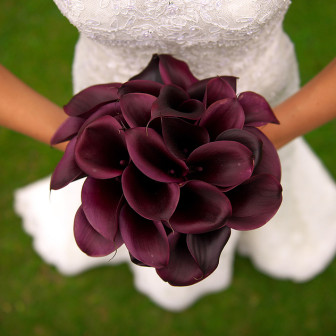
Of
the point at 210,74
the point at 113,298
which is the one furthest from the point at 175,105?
the point at 113,298

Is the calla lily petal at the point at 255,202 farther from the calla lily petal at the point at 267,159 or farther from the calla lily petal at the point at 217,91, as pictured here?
the calla lily petal at the point at 217,91

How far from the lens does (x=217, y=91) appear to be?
2.01ft

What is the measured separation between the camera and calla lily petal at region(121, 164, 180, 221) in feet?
1.73

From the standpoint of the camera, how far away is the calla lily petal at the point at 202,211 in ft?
1.77

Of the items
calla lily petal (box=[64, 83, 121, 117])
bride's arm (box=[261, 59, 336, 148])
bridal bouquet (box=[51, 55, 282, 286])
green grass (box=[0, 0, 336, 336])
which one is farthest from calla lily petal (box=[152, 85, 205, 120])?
green grass (box=[0, 0, 336, 336])

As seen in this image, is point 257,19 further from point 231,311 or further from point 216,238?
point 231,311

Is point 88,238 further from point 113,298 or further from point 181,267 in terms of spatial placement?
point 113,298

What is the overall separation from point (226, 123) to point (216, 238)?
17 cm

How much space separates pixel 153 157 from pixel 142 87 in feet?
0.43

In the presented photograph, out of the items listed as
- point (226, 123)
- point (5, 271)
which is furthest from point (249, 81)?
point (5, 271)

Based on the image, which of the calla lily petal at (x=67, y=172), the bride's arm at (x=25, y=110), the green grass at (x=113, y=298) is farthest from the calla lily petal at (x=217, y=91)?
the green grass at (x=113, y=298)

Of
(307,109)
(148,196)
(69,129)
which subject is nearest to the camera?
(148,196)

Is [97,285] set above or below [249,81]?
below

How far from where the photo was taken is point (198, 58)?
81 cm
